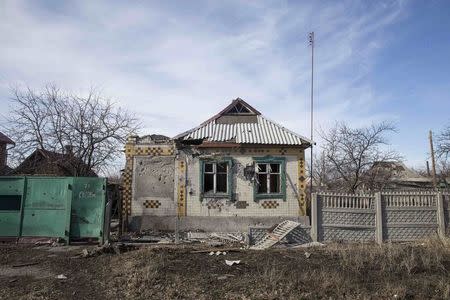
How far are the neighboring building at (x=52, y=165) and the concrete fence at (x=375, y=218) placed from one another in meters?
11.3

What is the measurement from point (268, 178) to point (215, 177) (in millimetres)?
2249

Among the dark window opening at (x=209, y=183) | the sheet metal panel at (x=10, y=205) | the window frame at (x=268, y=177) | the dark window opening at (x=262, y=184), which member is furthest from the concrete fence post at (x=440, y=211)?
the sheet metal panel at (x=10, y=205)

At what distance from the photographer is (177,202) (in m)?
16.9

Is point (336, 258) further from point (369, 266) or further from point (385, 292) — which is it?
point (385, 292)

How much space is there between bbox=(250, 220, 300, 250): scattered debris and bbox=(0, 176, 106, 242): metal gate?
467cm

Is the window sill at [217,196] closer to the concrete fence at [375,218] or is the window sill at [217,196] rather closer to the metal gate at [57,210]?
the concrete fence at [375,218]

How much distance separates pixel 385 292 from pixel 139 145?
12.6 meters

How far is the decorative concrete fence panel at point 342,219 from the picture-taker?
1301 centimetres

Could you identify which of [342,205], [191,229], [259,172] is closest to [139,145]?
[191,229]

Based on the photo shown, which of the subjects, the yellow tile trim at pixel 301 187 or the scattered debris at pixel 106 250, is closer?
the scattered debris at pixel 106 250

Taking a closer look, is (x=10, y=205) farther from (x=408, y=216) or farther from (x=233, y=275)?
(x=408, y=216)

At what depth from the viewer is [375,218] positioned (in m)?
13.2

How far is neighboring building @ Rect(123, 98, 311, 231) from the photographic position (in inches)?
661

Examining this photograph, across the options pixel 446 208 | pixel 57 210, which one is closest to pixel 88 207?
pixel 57 210
